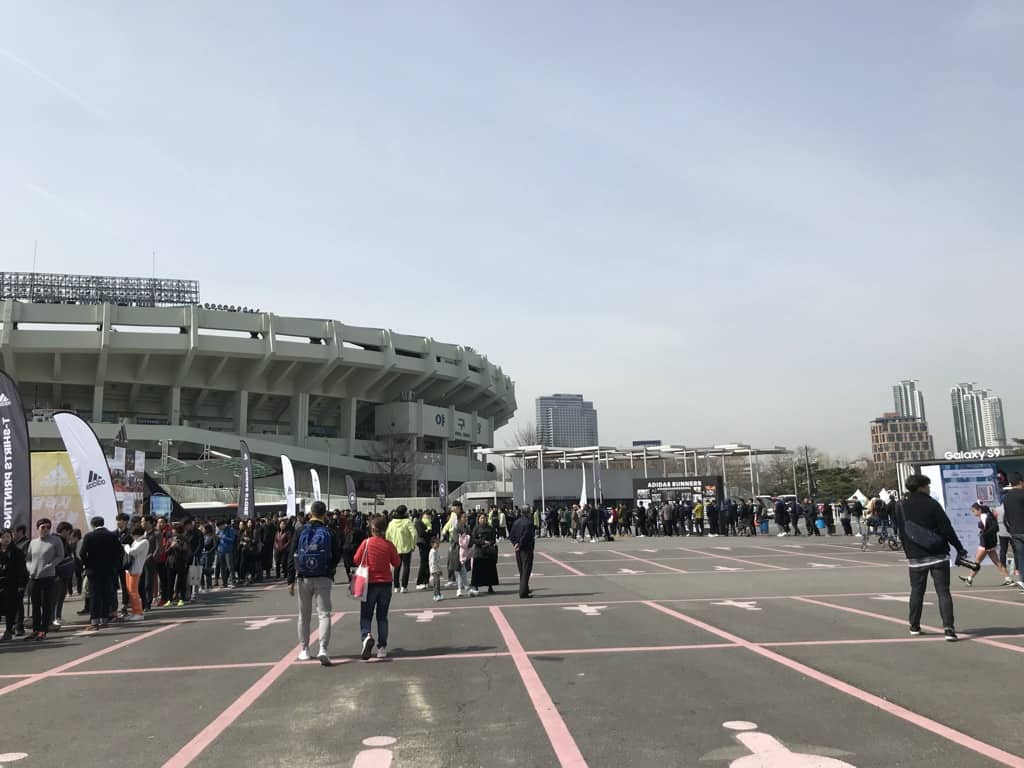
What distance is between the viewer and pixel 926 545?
8406mm

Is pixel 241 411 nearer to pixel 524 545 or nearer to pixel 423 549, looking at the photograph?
pixel 423 549

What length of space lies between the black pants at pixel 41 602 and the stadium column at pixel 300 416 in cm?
6124

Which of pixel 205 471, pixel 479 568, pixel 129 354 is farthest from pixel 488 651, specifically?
pixel 129 354

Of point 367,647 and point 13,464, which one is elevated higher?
point 13,464

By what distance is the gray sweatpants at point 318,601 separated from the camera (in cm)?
823

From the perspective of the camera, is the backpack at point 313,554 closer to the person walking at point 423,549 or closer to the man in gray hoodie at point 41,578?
the man in gray hoodie at point 41,578

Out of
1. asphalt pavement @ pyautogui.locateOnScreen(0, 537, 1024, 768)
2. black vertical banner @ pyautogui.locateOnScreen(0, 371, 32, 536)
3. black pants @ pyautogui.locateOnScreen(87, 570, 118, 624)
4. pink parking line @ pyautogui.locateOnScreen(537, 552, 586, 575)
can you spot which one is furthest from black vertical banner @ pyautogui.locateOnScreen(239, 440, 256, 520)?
asphalt pavement @ pyautogui.locateOnScreen(0, 537, 1024, 768)

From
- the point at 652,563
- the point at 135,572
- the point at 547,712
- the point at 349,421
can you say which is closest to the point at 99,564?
the point at 135,572

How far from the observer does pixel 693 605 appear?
1218 centimetres

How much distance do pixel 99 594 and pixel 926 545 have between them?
11.6m

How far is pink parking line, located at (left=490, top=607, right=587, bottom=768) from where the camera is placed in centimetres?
478

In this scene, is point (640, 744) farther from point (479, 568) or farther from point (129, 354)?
point (129, 354)

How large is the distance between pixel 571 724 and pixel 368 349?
70218mm

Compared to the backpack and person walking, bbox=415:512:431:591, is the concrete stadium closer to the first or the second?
person walking, bbox=415:512:431:591
